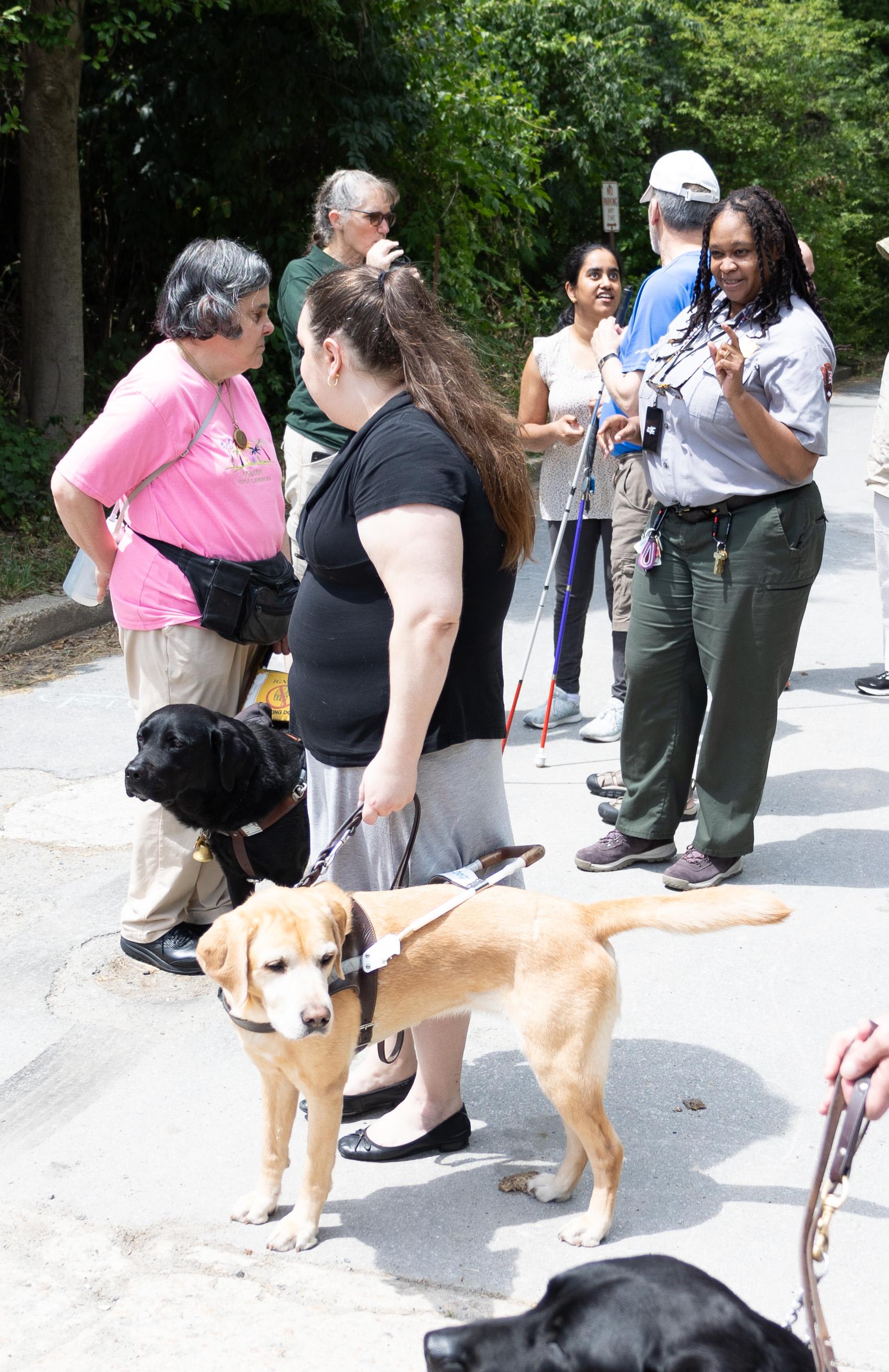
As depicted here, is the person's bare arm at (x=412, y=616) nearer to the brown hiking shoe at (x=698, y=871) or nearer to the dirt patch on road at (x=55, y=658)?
the brown hiking shoe at (x=698, y=871)

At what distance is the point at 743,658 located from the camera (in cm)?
378

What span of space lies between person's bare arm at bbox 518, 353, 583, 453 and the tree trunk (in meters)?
4.05

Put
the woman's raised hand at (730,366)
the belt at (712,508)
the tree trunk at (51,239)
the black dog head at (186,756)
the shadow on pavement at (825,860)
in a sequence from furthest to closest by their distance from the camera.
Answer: the tree trunk at (51,239) < the shadow on pavement at (825,860) < the belt at (712,508) < the woman's raised hand at (730,366) < the black dog head at (186,756)

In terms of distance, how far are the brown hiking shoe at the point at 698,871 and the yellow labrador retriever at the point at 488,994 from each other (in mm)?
1564

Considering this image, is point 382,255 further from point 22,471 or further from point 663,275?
point 22,471

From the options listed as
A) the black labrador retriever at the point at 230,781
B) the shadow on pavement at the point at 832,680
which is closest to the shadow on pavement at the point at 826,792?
the shadow on pavement at the point at 832,680

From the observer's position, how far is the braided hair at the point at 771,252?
11.5ft

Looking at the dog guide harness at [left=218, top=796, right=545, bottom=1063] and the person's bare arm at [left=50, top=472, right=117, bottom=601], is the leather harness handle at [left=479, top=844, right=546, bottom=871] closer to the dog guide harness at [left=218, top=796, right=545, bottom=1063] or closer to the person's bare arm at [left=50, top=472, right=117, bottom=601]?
the dog guide harness at [left=218, top=796, right=545, bottom=1063]

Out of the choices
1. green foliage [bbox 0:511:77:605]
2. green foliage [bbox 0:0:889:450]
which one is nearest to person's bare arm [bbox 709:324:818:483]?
green foliage [bbox 0:0:889:450]

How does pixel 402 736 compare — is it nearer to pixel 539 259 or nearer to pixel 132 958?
pixel 132 958

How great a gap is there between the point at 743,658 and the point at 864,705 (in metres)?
2.36

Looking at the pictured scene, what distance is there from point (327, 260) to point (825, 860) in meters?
3.07

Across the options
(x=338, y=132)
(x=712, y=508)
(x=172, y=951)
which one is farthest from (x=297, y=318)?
(x=338, y=132)

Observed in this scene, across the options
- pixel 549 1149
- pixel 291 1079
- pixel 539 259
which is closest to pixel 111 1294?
pixel 291 1079
